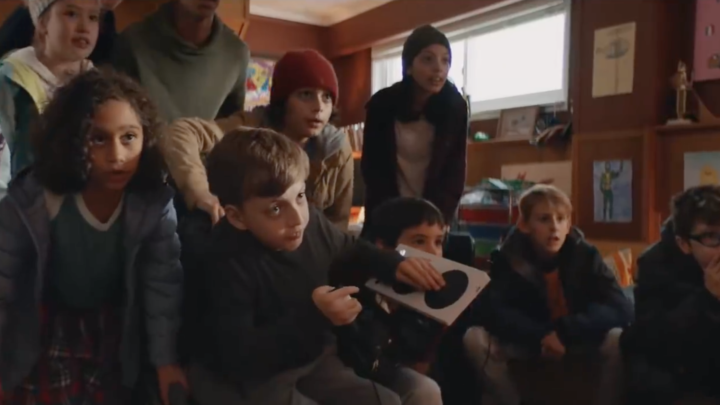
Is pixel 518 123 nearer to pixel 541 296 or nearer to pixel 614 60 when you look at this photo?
pixel 614 60

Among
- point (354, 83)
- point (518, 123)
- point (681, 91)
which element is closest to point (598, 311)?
point (681, 91)

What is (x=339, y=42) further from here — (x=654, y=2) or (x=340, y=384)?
(x=340, y=384)

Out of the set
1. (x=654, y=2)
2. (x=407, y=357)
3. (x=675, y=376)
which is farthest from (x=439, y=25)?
(x=407, y=357)

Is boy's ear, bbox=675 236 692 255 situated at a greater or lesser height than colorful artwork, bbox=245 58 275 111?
lesser

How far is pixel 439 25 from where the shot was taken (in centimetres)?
409

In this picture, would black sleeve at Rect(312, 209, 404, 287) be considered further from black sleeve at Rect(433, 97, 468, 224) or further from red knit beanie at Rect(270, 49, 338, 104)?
black sleeve at Rect(433, 97, 468, 224)

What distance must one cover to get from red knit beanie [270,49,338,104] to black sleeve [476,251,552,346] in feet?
2.30

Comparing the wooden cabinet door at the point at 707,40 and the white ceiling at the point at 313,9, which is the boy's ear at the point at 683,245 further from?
the white ceiling at the point at 313,9

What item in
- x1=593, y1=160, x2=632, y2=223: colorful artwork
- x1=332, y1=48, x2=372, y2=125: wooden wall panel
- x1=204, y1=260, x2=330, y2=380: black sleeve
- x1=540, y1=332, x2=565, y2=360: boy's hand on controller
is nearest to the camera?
x1=204, y1=260, x2=330, y2=380: black sleeve

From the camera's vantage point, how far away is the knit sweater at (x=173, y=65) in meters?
1.53

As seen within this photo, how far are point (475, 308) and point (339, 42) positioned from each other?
138 inches

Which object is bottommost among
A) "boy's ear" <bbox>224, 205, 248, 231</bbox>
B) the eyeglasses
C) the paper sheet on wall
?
the eyeglasses

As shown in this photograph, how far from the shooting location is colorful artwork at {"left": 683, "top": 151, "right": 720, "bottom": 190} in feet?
8.75

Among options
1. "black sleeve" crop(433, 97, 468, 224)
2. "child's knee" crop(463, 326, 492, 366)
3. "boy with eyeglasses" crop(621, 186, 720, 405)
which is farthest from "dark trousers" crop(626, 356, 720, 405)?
"black sleeve" crop(433, 97, 468, 224)
